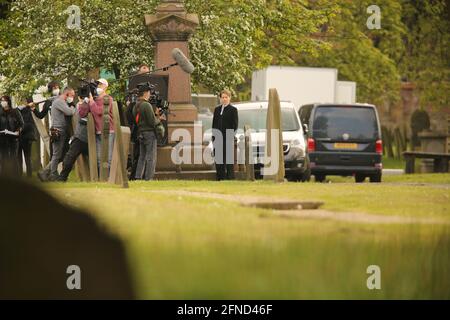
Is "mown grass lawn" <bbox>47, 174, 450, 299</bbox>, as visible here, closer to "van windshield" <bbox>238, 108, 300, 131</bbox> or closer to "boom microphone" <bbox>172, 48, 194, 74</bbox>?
"boom microphone" <bbox>172, 48, 194, 74</bbox>

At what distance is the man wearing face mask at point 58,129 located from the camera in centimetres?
2139

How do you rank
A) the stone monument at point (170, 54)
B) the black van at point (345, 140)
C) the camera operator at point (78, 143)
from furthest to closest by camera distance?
1. the black van at point (345, 140)
2. the stone monument at point (170, 54)
3. the camera operator at point (78, 143)

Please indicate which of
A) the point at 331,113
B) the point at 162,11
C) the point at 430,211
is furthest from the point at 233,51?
the point at 430,211

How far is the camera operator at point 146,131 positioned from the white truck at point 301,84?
1811cm

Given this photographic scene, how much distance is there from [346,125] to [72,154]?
36.2 feet

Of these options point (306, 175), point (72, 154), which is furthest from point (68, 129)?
point (306, 175)

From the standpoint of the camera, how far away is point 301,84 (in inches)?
1591

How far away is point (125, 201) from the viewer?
7777mm

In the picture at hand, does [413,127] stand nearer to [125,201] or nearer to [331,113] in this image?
[331,113]

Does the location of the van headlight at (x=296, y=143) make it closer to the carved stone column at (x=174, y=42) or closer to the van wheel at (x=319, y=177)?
the van wheel at (x=319, y=177)

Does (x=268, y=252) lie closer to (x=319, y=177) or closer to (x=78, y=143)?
(x=78, y=143)

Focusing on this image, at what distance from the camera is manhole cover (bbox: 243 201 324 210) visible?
7.55m

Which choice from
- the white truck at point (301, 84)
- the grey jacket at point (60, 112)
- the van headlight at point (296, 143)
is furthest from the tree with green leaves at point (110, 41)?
the grey jacket at point (60, 112)
